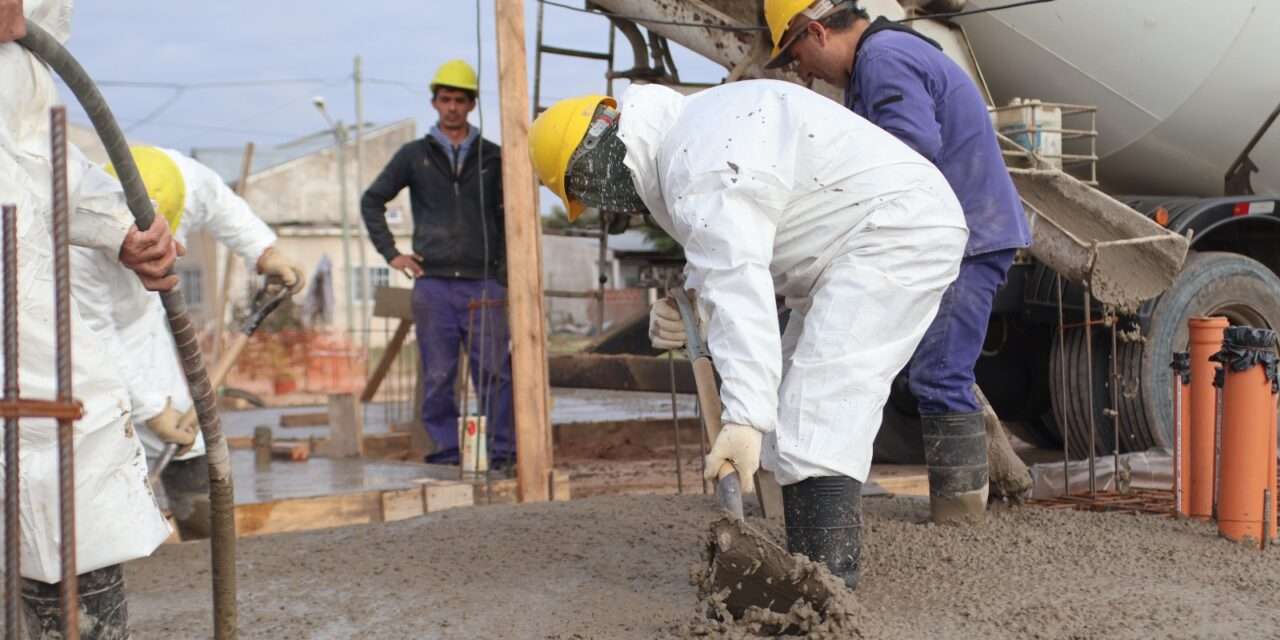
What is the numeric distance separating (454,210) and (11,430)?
4704 millimetres

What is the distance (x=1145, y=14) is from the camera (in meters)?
6.11

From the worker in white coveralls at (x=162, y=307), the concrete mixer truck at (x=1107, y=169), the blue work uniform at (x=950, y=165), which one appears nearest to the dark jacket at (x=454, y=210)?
the concrete mixer truck at (x=1107, y=169)

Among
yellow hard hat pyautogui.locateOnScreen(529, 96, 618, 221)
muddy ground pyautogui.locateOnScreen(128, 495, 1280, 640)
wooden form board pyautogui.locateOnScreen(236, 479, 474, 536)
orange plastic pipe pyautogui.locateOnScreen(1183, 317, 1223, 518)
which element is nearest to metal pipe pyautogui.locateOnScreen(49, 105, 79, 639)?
muddy ground pyautogui.locateOnScreen(128, 495, 1280, 640)

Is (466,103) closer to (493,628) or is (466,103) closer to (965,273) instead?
(965,273)

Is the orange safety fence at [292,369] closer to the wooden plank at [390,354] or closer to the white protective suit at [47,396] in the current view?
the wooden plank at [390,354]

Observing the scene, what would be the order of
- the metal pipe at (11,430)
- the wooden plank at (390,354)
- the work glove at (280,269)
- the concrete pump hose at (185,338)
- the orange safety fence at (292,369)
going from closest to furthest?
the metal pipe at (11,430) < the concrete pump hose at (185,338) < the work glove at (280,269) < the wooden plank at (390,354) < the orange safety fence at (292,369)

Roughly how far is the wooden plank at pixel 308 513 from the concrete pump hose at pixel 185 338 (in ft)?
8.06

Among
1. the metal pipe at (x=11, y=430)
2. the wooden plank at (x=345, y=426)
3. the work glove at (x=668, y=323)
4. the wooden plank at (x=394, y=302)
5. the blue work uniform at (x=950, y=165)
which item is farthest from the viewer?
the wooden plank at (x=394, y=302)

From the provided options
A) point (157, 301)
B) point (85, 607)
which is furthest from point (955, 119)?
point (157, 301)

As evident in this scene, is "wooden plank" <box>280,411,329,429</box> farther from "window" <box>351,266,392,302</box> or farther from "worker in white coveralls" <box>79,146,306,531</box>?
"window" <box>351,266,392,302</box>

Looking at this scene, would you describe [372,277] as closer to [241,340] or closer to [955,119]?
[241,340]

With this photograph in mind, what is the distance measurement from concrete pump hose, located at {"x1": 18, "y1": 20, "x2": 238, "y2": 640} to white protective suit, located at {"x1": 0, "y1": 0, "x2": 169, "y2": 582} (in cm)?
17

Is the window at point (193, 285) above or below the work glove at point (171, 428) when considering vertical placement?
above

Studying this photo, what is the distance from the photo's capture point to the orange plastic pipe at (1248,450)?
3.88 meters
